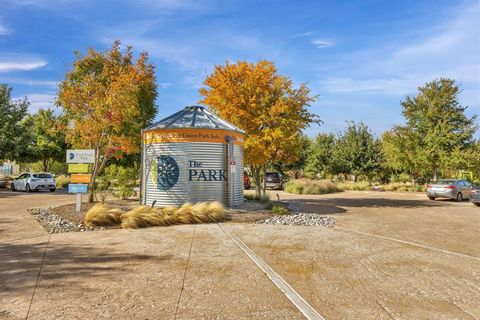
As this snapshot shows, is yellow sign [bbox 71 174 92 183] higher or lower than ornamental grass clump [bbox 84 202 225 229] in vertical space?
higher

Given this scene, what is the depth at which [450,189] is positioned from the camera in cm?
2286

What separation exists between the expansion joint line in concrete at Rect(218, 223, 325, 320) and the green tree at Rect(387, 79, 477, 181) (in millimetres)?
27726

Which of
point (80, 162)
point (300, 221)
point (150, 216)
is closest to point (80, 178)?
point (80, 162)

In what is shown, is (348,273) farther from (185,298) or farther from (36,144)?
(36,144)

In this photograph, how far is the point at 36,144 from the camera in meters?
37.2

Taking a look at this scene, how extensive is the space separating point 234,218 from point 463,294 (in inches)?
327

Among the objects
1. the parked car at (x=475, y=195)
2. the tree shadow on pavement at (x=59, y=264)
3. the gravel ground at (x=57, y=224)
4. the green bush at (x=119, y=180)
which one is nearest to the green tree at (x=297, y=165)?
the parked car at (x=475, y=195)

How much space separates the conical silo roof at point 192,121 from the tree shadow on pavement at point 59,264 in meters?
8.00

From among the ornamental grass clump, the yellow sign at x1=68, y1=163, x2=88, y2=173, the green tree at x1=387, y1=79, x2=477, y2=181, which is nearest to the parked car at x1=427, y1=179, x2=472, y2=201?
the green tree at x1=387, y1=79, x2=477, y2=181

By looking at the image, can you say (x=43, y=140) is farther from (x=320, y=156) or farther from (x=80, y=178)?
(x=320, y=156)

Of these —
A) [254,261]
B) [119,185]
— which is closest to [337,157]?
[119,185]

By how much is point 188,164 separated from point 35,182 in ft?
63.0

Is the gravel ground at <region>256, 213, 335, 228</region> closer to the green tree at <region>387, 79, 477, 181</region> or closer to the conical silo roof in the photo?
the conical silo roof

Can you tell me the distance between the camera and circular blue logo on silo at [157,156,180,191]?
15.2 meters
